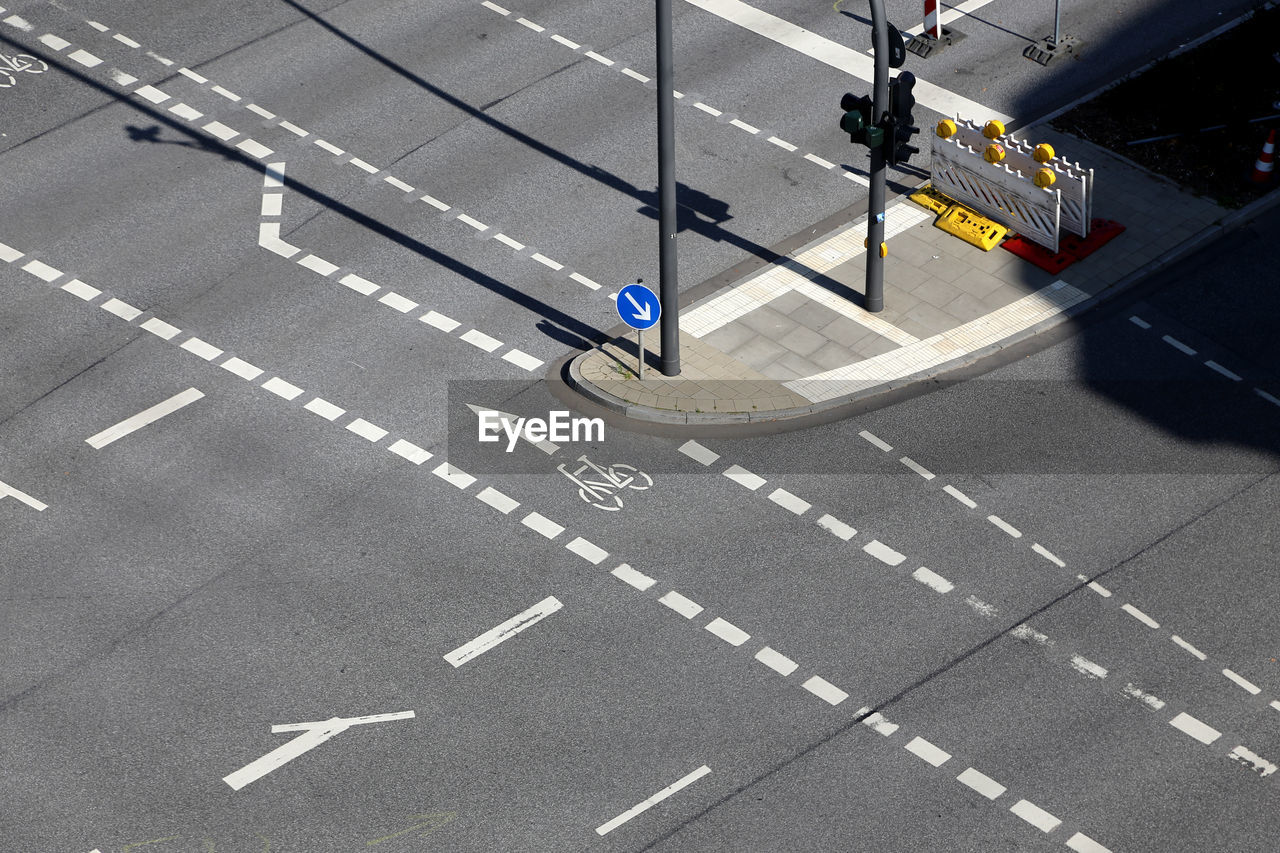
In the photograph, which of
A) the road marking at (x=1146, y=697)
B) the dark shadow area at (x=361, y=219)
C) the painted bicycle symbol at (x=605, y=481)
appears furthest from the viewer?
the dark shadow area at (x=361, y=219)

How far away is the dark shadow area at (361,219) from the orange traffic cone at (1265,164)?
10.7 meters

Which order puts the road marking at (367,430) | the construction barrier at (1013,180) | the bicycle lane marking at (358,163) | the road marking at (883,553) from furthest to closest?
the bicycle lane marking at (358,163) < the construction barrier at (1013,180) < the road marking at (367,430) < the road marking at (883,553)

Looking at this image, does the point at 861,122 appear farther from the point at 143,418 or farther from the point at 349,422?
the point at 143,418

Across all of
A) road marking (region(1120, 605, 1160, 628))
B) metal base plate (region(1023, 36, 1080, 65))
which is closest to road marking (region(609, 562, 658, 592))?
road marking (region(1120, 605, 1160, 628))

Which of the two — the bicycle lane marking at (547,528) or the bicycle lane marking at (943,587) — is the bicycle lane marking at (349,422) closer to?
the bicycle lane marking at (547,528)

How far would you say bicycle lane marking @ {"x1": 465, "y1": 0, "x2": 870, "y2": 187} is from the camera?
2628 cm

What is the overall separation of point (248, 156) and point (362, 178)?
203cm

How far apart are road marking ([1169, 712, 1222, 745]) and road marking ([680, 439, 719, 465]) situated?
6.58 metres

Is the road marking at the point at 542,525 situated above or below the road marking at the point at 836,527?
below

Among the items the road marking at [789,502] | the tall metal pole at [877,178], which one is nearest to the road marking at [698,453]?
the road marking at [789,502]

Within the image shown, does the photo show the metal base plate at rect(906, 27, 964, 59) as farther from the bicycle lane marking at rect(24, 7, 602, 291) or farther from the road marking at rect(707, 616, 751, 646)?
the road marking at rect(707, 616, 751, 646)

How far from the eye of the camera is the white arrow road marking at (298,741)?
55.8 feet

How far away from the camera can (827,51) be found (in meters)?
28.8

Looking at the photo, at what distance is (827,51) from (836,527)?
12.0m
